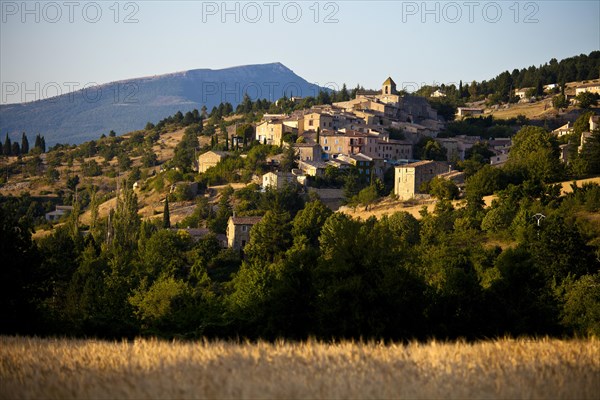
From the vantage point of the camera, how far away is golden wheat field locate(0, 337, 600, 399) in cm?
1130

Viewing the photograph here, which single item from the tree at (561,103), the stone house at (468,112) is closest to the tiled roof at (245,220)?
the stone house at (468,112)

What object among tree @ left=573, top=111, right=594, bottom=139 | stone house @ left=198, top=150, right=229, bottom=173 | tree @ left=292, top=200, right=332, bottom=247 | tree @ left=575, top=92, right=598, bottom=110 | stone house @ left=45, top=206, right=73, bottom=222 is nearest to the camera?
tree @ left=292, top=200, right=332, bottom=247

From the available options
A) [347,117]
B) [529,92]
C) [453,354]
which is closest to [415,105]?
[347,117]

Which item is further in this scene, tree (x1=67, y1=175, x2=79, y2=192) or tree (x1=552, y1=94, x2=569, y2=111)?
tree (x1=552, y1=94, x2=569, y2=111)

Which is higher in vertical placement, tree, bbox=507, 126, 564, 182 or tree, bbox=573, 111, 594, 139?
tree, bbox=573, 111, 594, 139

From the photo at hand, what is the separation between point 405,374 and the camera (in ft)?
40.0

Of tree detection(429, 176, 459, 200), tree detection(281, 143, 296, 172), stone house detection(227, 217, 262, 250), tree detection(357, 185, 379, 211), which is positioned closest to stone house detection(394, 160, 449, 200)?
tree detection(357, 185, 379, 211)

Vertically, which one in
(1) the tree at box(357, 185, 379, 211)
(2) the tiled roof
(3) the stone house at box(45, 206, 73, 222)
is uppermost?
(1) the tree at box(357, 185, 379, 211)

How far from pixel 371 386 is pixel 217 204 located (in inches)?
2262

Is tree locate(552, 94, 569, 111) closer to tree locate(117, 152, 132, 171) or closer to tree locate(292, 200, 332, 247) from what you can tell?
tree locate(292, 200, 332, 247)

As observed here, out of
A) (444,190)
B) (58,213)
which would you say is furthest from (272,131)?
(444,190)

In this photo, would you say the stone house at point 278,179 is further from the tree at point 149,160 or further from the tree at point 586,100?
the tree at point 586,100

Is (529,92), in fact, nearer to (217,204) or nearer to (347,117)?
(347,117)

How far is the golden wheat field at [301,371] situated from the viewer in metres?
11.3
